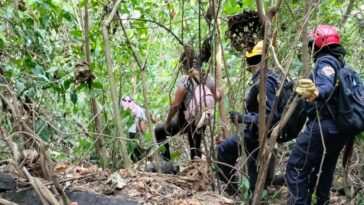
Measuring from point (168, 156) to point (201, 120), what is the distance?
155 centimetres

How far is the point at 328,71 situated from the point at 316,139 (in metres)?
0.54

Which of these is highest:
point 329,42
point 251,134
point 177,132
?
point 329,42

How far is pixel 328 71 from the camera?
12.3 feet

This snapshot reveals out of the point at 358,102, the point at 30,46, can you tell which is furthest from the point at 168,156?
the point at 358,102

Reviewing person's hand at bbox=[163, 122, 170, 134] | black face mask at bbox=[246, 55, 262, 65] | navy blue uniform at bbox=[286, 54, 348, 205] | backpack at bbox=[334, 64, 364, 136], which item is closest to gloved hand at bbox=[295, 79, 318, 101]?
navy blue uniform at bbox=[286, 54, 348, 205]

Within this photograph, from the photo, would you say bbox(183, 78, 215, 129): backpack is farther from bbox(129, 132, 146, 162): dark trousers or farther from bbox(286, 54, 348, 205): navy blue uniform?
bbox(286, 54, 348, 205): navy blue uniform

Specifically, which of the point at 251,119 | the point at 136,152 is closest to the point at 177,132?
the point at 136,152

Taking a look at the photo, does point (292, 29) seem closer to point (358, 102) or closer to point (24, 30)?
point (358, 102)

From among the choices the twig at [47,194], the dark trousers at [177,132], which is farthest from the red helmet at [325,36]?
the twig at [47,194]

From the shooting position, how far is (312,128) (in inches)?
154

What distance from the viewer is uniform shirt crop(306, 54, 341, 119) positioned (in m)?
3.60

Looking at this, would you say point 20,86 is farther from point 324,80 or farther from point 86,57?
point 324,80

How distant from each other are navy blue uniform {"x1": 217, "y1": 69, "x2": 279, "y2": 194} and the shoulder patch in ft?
1.54

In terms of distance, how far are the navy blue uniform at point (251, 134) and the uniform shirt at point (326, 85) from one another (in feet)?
1.09
